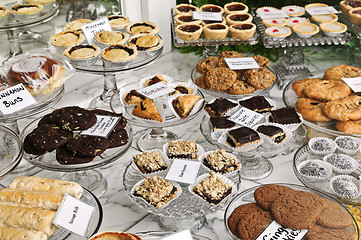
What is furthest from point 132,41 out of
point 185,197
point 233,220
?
point 233,220

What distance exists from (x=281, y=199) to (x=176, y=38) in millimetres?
1658

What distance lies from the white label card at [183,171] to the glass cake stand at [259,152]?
0.22m

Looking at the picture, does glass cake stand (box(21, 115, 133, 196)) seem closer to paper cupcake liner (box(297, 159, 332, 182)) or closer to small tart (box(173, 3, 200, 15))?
Result: paper cupcake liner (box(297, 159, 332, 182))

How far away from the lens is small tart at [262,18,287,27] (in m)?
3.35

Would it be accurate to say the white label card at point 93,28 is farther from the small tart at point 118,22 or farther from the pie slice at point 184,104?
the pie slice at point 184,104

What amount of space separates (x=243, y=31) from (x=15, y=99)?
5.34 ft

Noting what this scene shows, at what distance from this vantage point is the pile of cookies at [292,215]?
5.81ft

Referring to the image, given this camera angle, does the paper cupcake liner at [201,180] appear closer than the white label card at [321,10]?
Yes

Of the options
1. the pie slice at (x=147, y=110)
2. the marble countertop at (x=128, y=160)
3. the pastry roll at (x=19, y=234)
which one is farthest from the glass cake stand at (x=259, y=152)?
the pastry roll at (x=19, y=234)

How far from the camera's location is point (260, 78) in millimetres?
2799

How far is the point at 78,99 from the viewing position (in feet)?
11.3

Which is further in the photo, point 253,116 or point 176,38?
point 176,38

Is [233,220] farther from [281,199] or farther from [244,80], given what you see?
[244,80]

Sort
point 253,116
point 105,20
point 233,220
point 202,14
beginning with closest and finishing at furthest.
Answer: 1. point 233,220
2. point 253,116
3. point 105,20
4. point 202,14
